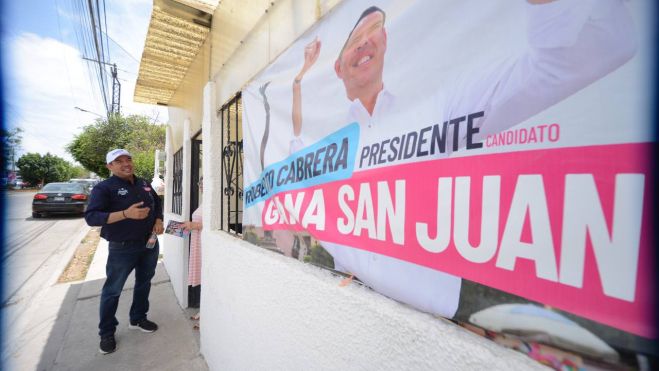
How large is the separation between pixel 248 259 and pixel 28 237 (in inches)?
397

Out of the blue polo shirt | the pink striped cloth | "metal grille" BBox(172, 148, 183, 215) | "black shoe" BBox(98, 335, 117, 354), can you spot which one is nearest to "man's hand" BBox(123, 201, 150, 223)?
the blue polo shirt

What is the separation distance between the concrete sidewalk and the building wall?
0.38 meters

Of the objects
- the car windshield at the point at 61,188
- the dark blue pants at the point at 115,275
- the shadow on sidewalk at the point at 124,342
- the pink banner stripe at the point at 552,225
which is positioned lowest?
the shadow on sidewalk at the point at 124,342

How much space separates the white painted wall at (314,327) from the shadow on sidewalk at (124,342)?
2.41ft

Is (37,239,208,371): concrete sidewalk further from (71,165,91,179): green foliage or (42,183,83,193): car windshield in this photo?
(71,165,91,179): green foliage

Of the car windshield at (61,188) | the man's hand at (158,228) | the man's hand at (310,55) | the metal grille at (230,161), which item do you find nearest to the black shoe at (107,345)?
the man's hand at (158,228)

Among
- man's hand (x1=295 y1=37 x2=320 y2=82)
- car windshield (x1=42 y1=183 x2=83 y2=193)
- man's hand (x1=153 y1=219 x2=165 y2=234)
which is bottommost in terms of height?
man's hand (x1=153 y1=219 x2=165 y2=234)

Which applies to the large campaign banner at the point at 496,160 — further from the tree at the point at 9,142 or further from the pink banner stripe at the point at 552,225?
the tree at the point at 9,142

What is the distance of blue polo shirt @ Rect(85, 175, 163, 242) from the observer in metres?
2.93

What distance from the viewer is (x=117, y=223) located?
308 centimetres

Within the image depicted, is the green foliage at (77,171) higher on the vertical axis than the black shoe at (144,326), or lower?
higher

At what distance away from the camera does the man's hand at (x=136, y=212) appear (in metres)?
3.00

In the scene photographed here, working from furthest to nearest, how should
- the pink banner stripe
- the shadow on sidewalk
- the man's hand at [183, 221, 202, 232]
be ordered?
the man's hand at [183, 221, 202, 232]
the shadow on sidewalk
the pink banner stripe

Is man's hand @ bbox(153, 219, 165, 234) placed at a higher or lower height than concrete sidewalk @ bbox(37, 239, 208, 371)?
higher
